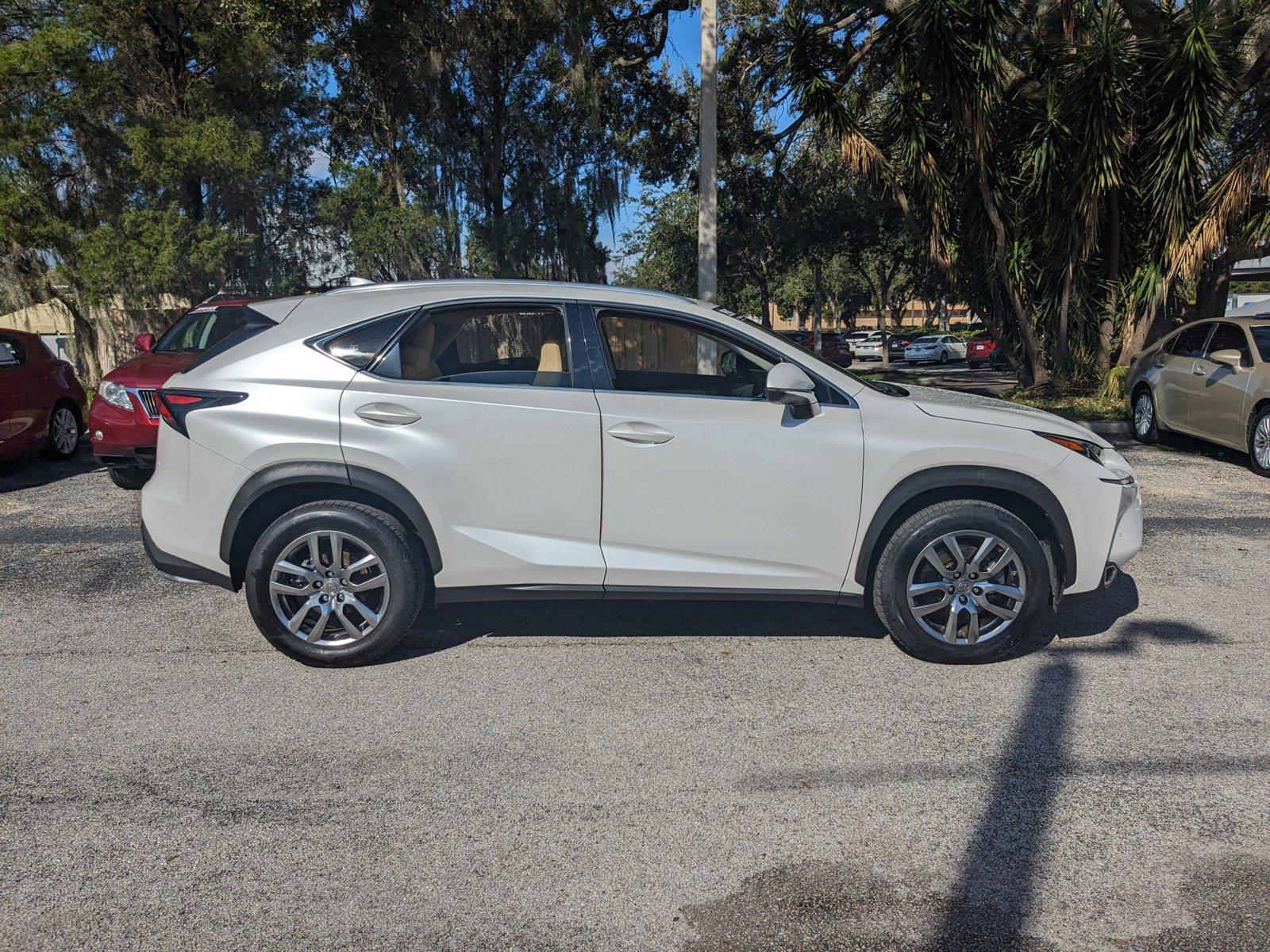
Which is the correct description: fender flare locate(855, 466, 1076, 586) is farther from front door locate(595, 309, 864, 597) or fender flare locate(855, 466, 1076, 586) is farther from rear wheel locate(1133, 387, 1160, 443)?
rear wheel locate(1133, 387, 1160, 443)

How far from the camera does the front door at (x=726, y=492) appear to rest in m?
4.30

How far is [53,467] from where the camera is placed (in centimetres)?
1033

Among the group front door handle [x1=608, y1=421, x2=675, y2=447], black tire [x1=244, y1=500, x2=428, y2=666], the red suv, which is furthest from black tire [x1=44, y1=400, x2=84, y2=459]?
front door handle [x1=608, y1=421, x2=675, y2=447]

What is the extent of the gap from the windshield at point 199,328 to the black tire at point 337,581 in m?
5.76

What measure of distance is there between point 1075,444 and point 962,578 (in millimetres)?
856

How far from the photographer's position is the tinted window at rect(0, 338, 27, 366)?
9.52 meters

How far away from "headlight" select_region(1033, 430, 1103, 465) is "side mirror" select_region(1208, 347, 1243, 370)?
5.86 metres

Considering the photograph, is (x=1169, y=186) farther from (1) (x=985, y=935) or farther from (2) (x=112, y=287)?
(2) (x=112, y=287)

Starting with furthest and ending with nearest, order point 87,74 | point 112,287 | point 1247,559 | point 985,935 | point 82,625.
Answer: point 112,287 → point 87,74 → point 1247,559 → point 82,625 → point 985,935

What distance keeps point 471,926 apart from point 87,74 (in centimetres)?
1671

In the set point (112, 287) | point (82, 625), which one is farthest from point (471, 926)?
point (112, 287)

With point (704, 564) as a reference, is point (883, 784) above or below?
below

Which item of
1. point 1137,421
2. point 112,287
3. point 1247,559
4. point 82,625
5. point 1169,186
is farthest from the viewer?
point 112,287

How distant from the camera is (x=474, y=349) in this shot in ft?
15.9
